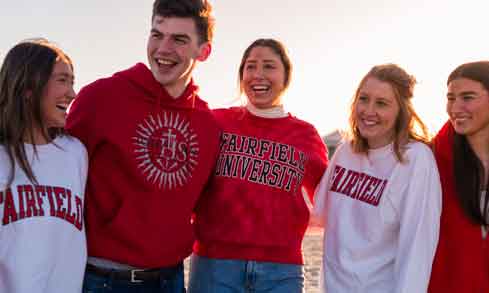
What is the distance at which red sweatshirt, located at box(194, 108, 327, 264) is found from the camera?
3939 mm

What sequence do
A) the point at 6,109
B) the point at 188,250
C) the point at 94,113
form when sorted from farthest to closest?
the point at 188,250
the point at 94,113
the point at 6,109

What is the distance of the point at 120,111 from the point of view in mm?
3580

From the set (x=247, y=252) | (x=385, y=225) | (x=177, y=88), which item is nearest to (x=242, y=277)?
(x=247, y=252)

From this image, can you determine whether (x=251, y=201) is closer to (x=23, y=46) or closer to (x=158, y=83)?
(x=158, y=83)

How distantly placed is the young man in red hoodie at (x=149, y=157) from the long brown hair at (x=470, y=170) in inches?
67.9

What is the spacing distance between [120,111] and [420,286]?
2201 mm

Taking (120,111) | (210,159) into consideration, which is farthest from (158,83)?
(210,159)

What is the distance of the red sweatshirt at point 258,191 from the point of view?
3.94 m

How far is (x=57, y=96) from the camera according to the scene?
127 inches

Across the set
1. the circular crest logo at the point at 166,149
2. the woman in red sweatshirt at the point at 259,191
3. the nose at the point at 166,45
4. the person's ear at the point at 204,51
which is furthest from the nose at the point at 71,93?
the woman in red sweatshirt at the point at 259,191

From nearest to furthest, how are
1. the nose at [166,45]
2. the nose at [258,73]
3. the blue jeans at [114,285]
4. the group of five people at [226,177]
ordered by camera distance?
the group of five people at [226,177] → the blue jeans at [114,285] → the nose at [166,45] → the nose at [258,73]

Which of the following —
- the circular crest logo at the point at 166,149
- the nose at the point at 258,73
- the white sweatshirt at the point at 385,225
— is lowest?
the white sweatshirt at the point at 385,225

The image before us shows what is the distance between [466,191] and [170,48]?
221 centimetres

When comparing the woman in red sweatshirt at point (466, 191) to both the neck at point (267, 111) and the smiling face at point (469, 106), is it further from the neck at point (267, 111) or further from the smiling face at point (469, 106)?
the neck at point (267, 111)
